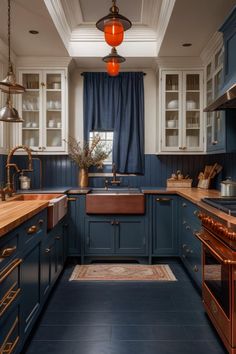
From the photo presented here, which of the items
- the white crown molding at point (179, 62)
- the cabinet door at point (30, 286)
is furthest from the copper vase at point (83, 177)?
the cabinet door at point (30, 286)

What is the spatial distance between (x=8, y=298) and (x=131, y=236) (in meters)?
2.49

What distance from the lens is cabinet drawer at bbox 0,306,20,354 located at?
5.21 ft

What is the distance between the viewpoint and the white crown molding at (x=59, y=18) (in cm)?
320

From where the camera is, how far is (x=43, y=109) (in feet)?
14.2

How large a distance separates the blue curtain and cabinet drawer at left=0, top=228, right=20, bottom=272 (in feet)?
9.54

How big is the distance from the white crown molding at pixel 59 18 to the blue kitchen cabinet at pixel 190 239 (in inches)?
89.0

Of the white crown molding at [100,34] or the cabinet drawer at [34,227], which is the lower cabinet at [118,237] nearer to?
the cabinet drawer at [34,227]

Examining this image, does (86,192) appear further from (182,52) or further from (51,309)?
(182,52)

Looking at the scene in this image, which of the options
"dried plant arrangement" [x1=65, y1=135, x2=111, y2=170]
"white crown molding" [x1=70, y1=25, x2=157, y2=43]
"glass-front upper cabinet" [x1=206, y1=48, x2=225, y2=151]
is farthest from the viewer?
"dried plant arrangement" [x1=65, y1=135, x2=111, y2=170]

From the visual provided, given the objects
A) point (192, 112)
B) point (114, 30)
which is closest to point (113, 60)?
point (114, 30)

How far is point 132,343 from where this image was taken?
2270 millimetres

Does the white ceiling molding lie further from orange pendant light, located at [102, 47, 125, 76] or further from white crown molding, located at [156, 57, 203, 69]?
orange pendant light, located at [102, 47, 125, 76]

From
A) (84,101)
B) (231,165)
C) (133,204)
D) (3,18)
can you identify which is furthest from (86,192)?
(3,18)

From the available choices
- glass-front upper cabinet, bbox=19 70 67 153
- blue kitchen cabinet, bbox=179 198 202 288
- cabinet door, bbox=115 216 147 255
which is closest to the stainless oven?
blue kitchen cabinet, bbox=179 198 202 288
